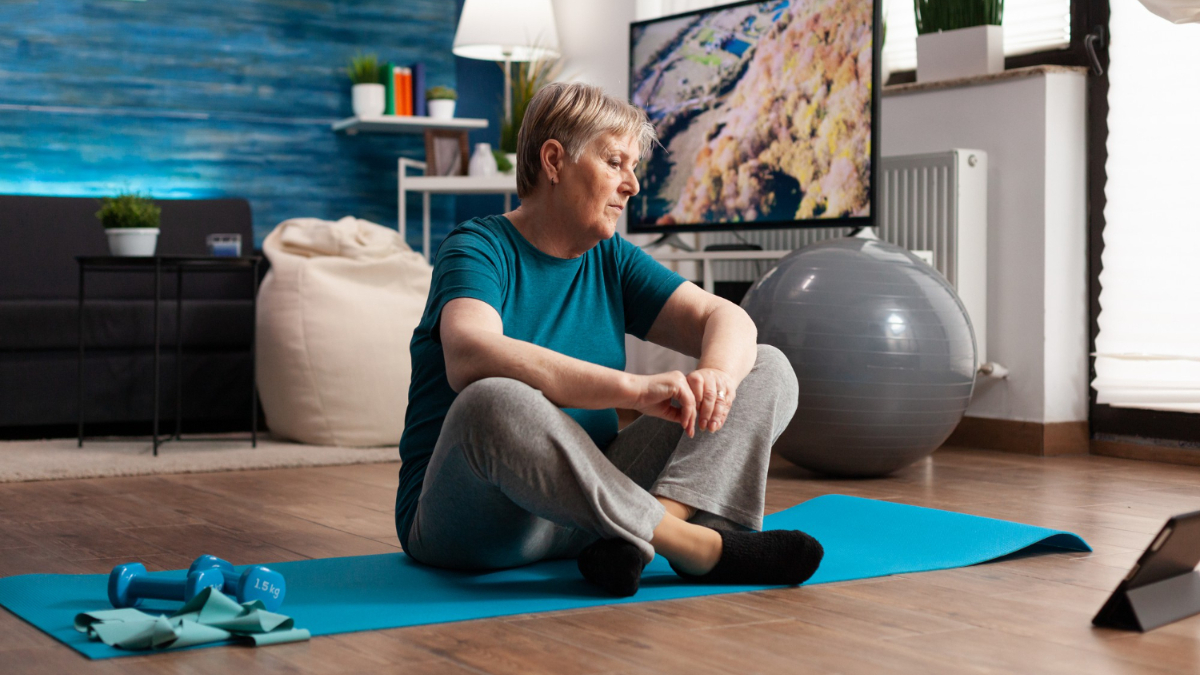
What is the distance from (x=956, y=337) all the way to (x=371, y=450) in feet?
5.54

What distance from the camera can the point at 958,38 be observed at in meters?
3.92

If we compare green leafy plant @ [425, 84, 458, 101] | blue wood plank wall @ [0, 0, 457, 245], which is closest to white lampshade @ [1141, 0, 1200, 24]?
green leafy plant @ [425, 84, 458, 101]

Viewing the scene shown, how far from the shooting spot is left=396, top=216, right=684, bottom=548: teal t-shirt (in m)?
1.75

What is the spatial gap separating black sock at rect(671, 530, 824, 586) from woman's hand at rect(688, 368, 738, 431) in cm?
18

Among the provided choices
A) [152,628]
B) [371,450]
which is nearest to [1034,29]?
[371,450]

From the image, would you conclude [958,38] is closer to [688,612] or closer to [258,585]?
[688,612]

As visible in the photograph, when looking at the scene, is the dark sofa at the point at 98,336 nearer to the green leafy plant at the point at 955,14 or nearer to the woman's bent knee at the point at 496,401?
the green leafy plant at the point at 955,14

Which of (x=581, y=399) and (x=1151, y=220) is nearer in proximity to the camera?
(x=581, y=399)

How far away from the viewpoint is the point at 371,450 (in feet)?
12.2

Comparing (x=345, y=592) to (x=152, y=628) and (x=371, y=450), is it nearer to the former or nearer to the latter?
(x=152, y=628)

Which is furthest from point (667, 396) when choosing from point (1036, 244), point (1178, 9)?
point (1036, 244)

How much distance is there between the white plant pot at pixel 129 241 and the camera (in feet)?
12.0

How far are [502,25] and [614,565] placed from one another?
370 cm

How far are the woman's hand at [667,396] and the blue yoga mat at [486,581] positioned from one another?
25cm
